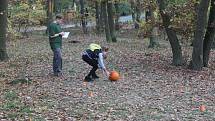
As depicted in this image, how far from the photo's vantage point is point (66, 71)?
17422mm

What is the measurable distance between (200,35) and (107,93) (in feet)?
22.1

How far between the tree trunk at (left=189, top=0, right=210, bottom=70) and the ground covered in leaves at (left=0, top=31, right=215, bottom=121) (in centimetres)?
44

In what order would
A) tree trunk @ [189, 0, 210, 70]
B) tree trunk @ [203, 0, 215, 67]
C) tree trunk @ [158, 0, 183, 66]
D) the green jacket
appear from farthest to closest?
1. tree trunk @ [158, 0, 183, 66]
2. tree trunk @ [203, 0, 215, 67]
3. tree trunk @ [189, 0, 210, 70]
4. the green jacket

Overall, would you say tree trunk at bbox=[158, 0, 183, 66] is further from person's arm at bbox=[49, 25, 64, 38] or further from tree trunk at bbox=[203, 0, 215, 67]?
person's arm at bbox=[49, 25, 64, 38]

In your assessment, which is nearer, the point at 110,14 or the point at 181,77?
the point at 181,77

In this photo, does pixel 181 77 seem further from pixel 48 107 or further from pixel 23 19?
pixel 23 19

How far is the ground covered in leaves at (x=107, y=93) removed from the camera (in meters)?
10.4

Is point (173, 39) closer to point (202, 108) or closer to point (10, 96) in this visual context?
point (202, 108)

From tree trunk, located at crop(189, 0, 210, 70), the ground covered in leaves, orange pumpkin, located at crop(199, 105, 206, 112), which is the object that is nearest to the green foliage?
the ground covered in leaves

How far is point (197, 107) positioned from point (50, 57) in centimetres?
1186

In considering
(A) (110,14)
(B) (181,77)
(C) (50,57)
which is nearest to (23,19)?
(A) (110,14)

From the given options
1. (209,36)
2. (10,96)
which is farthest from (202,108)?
(209,36)

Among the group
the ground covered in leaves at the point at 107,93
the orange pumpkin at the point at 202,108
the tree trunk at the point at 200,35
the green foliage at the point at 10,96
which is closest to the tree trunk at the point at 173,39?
the ground covered in leaves at the point at 107,93

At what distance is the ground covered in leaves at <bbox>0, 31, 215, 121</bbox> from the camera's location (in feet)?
34.1
